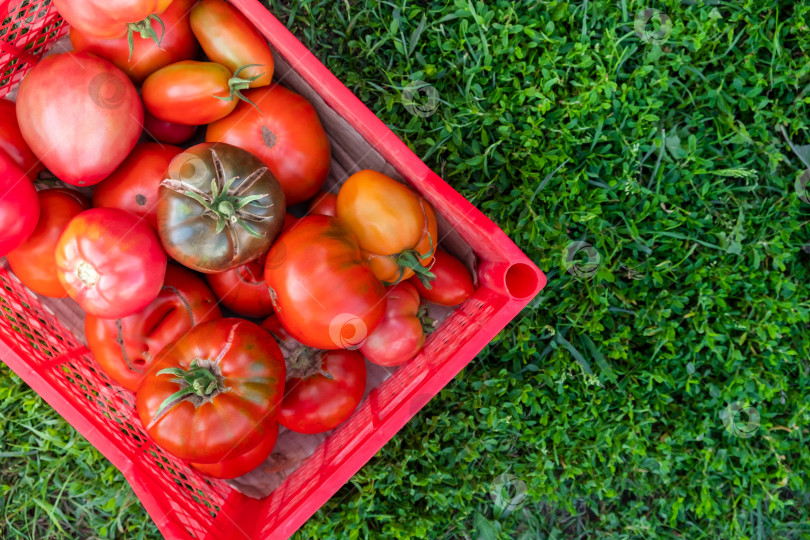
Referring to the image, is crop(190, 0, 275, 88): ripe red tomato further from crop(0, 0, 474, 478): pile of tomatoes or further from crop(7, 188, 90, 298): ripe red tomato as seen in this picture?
crop(7, 188, 90, 298): ripe red tomato

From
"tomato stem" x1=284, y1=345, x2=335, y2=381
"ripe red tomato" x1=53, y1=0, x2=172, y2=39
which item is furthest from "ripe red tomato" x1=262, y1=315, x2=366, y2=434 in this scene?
"ripe red tomato" x1=53, y1=0, x2=172, y2=39

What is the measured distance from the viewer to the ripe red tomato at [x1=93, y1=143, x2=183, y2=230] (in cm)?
150

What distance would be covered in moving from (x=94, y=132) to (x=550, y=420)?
5.14 feet

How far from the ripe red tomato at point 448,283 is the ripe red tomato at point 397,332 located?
64mm

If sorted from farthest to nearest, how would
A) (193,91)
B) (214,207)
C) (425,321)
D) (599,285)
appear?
(599,285) → (425,321) → (193,91) → (214,207)

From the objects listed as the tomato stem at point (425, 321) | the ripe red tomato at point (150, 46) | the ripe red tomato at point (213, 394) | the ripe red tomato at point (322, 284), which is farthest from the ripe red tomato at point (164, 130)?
the tomato stem at point (425, 321)

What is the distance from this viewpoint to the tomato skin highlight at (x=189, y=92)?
4.65 ft

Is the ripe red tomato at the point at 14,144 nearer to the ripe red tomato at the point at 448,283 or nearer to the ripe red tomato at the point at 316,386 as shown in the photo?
the ripe red tomato at the point at 316,386

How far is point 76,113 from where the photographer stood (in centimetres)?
138

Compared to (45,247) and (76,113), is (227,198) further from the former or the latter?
(45,247)

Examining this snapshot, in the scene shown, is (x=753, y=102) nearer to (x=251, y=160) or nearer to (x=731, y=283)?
(x=731, y=283)

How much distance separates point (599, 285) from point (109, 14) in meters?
1.56

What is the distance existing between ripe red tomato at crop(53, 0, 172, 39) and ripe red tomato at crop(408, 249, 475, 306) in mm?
911

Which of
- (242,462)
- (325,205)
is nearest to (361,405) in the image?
(242,462)
